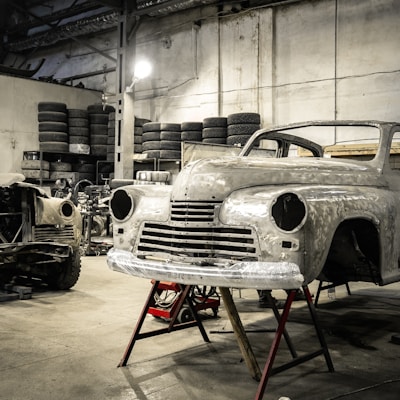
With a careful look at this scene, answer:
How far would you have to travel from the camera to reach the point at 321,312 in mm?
5371

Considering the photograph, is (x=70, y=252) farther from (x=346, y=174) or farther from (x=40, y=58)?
(x=40, y=58)

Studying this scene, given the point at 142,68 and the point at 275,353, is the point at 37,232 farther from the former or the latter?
the point at 142,68

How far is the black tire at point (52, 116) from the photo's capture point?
1302cm

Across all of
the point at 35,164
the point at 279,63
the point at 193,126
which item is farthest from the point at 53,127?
the point at 279,63

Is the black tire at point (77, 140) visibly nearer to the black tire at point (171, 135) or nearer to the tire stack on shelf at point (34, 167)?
the tire stack on shelf at point (34, 167)

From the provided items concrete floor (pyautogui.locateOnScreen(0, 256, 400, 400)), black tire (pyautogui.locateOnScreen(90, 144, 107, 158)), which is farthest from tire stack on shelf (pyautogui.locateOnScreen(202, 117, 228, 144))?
concrete floor (pyautogui.locateOnScreen(0, 256, 400, 400))

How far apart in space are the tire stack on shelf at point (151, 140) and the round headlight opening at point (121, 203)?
8233 millimetres

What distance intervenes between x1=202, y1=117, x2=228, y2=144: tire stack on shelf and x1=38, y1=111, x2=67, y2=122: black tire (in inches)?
152

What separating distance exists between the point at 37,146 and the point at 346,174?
11.5m

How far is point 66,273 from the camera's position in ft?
20.2

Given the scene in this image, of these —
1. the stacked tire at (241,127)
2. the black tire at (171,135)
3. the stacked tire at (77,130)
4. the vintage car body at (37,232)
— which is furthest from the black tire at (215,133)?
the vintage car body at (37,232)

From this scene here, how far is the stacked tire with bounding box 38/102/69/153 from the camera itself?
42.9ft

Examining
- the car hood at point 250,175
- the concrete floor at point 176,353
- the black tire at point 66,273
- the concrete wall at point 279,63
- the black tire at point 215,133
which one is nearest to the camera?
the concrete floor at point 176,353

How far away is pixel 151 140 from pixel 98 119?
6.95 ft
